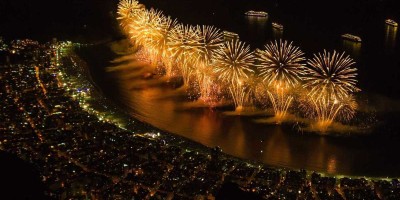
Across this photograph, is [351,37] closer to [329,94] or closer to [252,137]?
[329,94]

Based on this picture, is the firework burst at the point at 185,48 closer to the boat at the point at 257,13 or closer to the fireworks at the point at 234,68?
the fireworks at the point at 234,68

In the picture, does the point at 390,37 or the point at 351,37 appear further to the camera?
the point at 390,37

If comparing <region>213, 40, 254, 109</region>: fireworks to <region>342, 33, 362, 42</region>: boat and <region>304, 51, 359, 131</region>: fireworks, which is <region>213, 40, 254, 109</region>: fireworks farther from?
<region>342, 33, 362, 42</region>: boat

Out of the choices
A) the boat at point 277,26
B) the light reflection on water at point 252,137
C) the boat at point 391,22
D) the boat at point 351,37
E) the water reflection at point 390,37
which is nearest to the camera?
the light reflection on water at point 252,137

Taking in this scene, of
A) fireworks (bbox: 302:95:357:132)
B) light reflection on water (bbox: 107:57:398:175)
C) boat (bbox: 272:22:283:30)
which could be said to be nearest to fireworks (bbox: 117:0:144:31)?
light reflection on water (bbox: 107:57:398:175)

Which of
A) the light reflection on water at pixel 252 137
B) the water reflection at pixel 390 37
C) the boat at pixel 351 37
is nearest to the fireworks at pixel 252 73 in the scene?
the light reflection on water at pixel 252 137

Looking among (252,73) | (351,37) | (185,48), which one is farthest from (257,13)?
(185,48)

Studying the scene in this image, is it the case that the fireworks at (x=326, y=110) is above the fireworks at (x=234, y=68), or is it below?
below

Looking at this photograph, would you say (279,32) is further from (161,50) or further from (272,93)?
(272,93)
